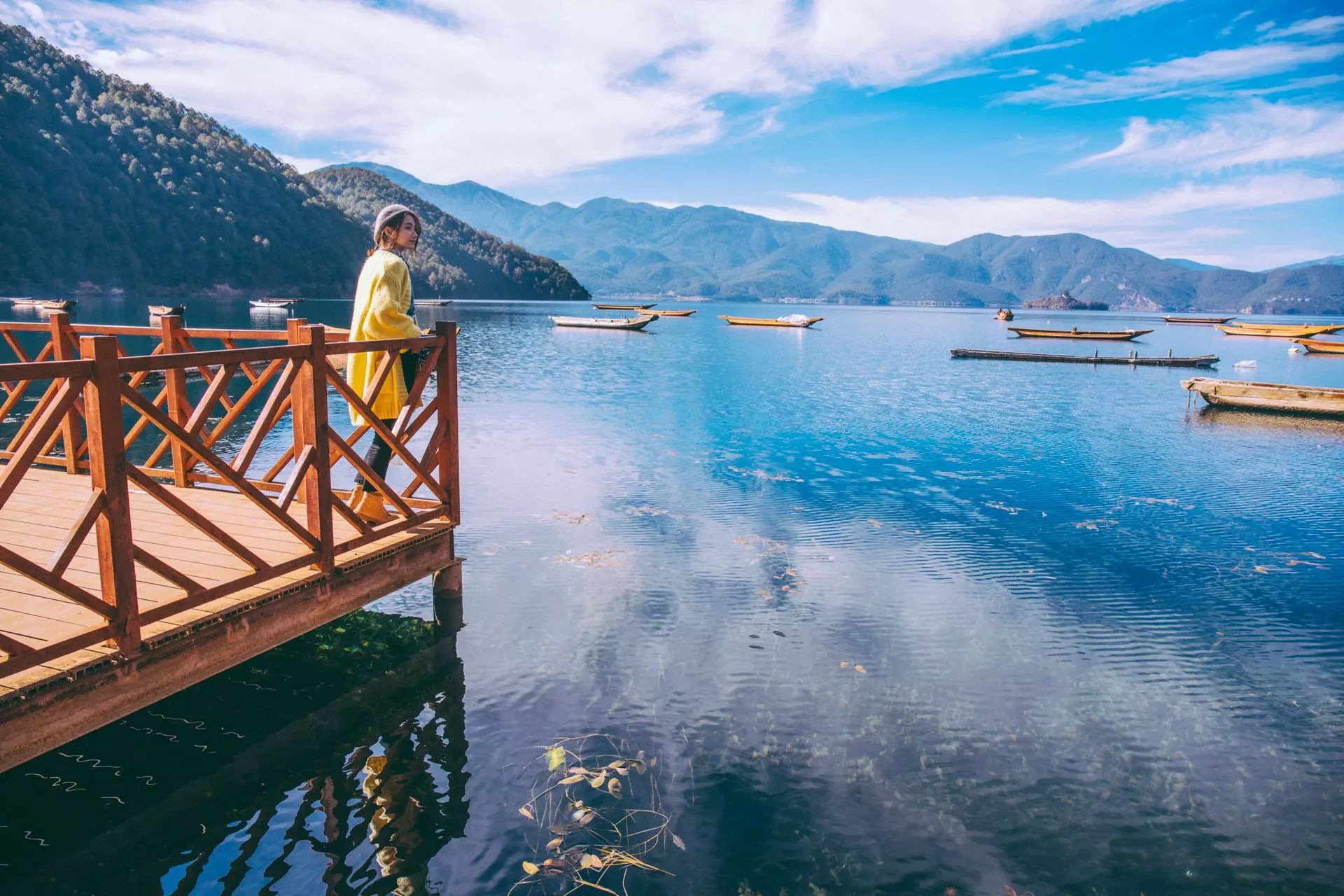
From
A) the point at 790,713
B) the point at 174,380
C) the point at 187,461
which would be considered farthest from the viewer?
the point at 187,461

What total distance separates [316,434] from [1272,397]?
43398mm

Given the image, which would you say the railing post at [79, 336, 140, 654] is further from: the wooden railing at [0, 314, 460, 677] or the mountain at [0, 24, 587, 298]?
the mountain at [0, 24, 587, 298]

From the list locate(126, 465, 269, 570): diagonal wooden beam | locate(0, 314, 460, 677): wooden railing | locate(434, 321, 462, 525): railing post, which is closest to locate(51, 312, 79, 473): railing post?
locate(0, 314, 460, 677): wooden railing

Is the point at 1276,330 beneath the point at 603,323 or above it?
above

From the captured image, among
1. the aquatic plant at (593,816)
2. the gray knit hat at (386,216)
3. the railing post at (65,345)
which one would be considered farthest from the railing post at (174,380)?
the aquatic plant at (593,816)

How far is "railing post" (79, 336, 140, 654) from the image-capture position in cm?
497

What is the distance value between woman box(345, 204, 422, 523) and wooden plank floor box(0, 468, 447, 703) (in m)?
1.32

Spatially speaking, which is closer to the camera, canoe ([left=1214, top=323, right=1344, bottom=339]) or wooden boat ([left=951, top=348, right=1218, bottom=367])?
wooden boat ([left=951, top=348, right=1218, bottom=367])

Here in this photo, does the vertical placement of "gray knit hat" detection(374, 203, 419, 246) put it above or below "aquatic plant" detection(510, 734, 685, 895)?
above

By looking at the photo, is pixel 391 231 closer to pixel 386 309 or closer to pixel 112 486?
pixel 386 309

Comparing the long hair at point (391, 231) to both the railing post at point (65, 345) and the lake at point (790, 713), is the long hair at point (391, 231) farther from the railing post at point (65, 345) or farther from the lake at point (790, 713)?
the lake at point (790, 713)

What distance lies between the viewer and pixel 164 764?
23.0ft

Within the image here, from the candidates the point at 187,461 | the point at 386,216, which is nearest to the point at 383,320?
the point at 386,216

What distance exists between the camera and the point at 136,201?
14412 cm
